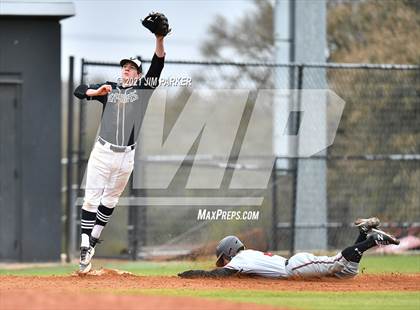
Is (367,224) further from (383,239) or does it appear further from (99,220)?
(99,220)

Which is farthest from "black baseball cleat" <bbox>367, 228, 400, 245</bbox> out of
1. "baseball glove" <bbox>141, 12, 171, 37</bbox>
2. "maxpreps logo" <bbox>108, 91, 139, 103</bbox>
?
"maxpreps logo" <bbox>108, 91, 139, 103</bbox>

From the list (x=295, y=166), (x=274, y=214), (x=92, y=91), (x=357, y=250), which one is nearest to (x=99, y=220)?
(x=92, y=91)

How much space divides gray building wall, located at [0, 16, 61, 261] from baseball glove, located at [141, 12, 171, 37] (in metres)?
5.25

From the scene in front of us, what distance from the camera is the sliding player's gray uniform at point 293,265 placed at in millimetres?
12078

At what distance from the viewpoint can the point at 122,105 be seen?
13.4m

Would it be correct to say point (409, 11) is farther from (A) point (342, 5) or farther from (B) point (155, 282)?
(B) point (155, 282)

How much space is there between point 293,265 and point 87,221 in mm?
2532

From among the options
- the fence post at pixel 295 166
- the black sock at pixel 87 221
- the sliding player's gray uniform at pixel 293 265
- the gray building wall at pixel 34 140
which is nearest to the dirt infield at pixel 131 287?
the sliding player's gray uniform at pixel 293 265

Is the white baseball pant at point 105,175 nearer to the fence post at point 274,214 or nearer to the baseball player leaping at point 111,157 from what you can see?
the baseball player leaping at point 111,157

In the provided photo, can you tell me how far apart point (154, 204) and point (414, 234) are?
4659 millimetres

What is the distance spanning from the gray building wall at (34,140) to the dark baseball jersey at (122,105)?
4.30 m

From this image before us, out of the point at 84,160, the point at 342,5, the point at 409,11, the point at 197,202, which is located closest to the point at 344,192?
the point at 197,202

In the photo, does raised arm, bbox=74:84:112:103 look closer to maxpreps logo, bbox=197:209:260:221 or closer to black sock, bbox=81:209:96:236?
black sock, bbox=81:209:96:236

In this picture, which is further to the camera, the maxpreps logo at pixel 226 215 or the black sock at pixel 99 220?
the maxpreps logo at pixel 226 215
